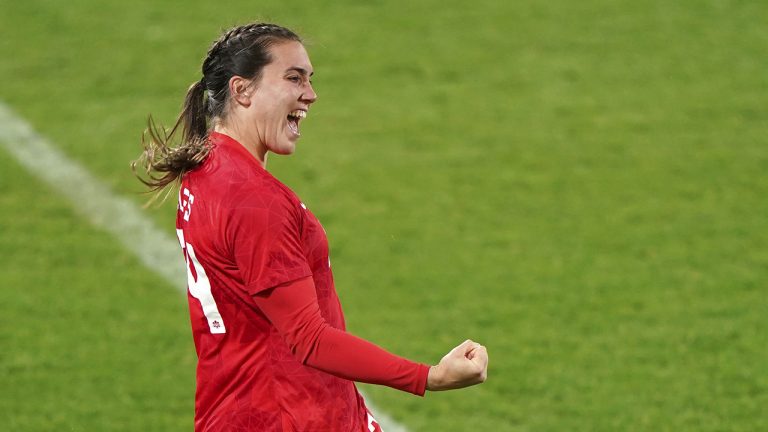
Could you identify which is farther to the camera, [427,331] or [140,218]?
[140,218]

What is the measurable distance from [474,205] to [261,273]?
4.92m

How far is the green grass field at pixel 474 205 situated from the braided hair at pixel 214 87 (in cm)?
118

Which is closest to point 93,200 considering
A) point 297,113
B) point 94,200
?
point 94,200

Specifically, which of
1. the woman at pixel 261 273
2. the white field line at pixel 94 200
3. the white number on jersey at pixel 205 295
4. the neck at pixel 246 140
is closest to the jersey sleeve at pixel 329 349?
the woman at pixel 261 273

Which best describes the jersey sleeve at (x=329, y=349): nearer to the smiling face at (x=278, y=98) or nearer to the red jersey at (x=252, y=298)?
the red jersey at (x=252, y=298)

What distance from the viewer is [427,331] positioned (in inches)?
251

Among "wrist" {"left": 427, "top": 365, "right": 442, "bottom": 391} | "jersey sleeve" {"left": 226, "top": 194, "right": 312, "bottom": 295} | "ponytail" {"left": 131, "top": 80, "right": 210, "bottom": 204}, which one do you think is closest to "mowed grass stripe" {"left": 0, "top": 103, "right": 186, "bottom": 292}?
"ponytail" {"left": 131, "top": 80, "right": 210, "bottom": 204}

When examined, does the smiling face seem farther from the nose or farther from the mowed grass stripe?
the mowed grass stripe

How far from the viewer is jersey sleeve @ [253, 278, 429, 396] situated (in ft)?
9.55

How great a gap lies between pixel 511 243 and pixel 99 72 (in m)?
3.86

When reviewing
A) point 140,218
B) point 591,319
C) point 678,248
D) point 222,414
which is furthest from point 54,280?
point 222,414

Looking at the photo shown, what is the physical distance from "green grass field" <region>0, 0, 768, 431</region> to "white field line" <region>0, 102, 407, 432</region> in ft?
0.28

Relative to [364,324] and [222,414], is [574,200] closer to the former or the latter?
[364,324]

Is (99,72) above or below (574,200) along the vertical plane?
above
